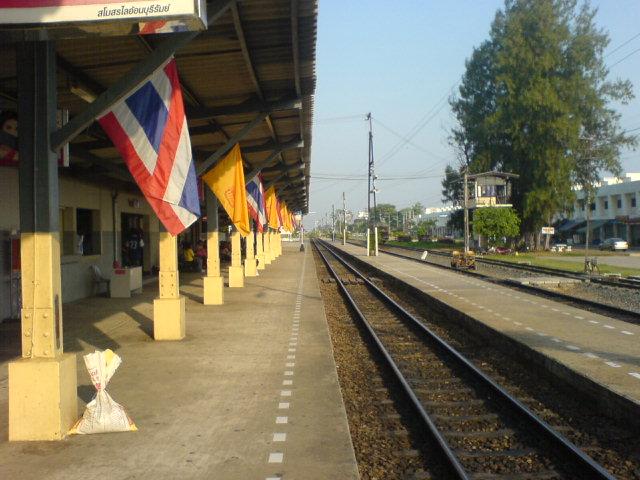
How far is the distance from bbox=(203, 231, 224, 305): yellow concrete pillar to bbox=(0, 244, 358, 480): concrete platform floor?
2153 mm

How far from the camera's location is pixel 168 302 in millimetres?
10711

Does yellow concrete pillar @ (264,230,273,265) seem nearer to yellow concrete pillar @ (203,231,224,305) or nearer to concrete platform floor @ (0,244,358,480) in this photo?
yellow concrete pillar @ (203,231,224,305)

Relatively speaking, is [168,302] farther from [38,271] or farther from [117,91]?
[117,91]

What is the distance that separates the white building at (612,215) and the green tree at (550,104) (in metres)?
13.2

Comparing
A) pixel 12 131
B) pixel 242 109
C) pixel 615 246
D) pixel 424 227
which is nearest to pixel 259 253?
pixel 242 109

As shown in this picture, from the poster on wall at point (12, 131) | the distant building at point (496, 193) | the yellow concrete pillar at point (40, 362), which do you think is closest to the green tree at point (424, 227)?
the distant building at point (496, 193)

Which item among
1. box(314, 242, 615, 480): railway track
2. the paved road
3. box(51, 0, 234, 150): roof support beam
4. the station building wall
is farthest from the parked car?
box(51, 0, 234, 150): roof support beam

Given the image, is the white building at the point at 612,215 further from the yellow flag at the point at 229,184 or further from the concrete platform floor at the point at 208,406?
the concrete platform floor at the point at 208,406

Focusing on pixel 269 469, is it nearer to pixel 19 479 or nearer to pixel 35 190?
pixel 19 479

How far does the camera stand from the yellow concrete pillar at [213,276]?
15.6 meters

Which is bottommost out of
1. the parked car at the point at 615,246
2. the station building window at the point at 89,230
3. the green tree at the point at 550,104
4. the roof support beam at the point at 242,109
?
the parked car at the point at 615,246

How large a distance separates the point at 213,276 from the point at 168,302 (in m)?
5.05

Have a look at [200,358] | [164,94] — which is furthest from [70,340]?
[164,94]

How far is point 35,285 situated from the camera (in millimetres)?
5711
